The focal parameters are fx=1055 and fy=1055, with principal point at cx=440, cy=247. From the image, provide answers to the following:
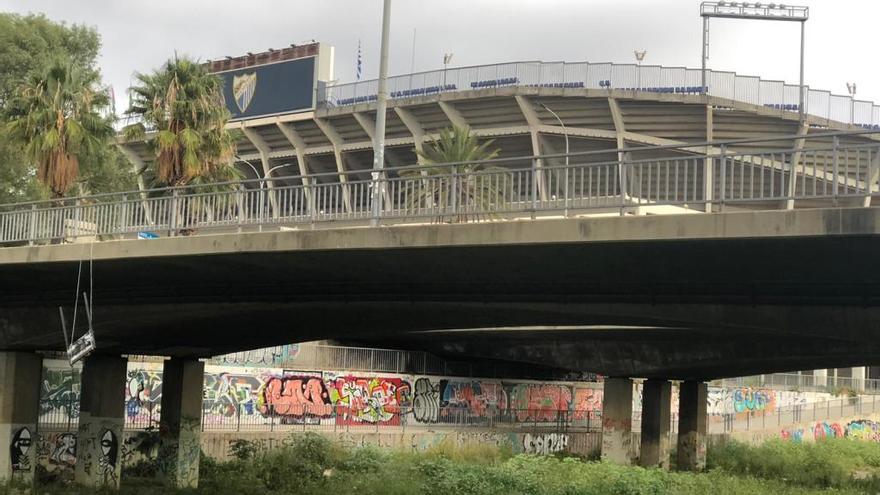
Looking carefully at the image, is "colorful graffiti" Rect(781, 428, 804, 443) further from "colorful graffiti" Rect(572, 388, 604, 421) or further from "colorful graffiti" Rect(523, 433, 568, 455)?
"colorful graffiti" Rect(523, 433, 568, 455)

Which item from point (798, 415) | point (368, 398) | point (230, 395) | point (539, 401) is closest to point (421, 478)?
point (230, 395)

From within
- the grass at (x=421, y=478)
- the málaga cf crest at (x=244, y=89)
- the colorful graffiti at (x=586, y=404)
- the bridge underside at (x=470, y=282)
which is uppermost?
the málaga cf crest at (x=244, y=89)

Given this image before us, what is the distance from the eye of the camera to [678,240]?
15.9 metres

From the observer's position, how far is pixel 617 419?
145 ft

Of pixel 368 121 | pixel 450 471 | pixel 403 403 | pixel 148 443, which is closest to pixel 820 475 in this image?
pixel 403 403

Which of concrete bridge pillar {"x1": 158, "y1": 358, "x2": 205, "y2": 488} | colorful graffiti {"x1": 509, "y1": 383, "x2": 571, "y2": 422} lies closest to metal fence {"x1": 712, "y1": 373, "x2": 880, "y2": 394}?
colorful graffiti {"x1": 509, "y1": 383, "x2": 571, "y2": 422}

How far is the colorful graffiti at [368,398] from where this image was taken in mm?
46500

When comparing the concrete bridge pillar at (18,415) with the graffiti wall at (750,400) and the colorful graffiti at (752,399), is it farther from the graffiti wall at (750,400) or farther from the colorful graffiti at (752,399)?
the colorful graffiti at (752,399)

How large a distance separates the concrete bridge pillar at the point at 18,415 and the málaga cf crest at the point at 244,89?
4529 cm

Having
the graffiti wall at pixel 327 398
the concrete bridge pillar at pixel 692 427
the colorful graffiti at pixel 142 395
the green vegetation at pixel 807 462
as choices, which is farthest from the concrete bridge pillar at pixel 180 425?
the concrete bridge pillar at pixel 692 427

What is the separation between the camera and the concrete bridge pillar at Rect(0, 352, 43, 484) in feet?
99.7

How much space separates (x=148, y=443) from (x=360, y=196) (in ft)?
59.6

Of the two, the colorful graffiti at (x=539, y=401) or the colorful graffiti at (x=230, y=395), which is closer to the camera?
the colorful graffiti at (x=230, y=395)

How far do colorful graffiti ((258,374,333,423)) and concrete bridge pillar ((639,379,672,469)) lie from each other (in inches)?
568
